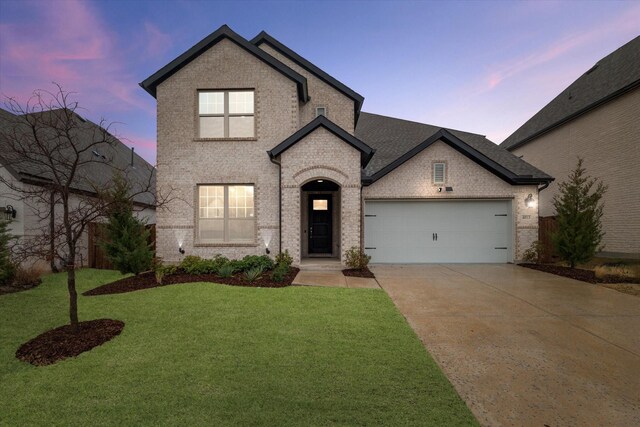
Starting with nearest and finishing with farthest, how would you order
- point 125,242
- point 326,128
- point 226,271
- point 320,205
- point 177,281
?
point 177,281, point 226,271, point 125,242, point 326,128, point 320,205

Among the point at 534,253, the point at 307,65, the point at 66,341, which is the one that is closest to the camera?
the point at 66,341

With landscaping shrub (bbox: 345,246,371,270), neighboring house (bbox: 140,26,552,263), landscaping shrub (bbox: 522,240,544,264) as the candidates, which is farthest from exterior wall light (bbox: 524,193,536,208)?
landscaping shrub (bbox: 345,246,371,270)

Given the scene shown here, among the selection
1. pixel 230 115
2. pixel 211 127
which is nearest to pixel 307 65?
pixel 230 115

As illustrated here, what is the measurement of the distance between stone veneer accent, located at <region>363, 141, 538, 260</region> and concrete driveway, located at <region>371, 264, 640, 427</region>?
421 centimetres

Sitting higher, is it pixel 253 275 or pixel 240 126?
pixel 240 126

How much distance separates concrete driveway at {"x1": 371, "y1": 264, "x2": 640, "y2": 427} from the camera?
2.83m

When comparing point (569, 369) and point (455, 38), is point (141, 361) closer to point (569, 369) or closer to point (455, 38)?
point (569, 369)

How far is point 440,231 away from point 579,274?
4.53 m

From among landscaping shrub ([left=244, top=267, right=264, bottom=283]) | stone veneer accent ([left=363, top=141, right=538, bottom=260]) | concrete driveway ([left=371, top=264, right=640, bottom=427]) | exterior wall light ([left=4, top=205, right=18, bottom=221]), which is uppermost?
stone veneer accent ([left=363, top=141, right=538, bottom=260])

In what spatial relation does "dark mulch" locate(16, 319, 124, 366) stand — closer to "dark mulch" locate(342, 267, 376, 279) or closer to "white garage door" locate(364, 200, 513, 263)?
"dark mulch" locate(342, 267, 376, 279)

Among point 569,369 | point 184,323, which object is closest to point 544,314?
point 569,369

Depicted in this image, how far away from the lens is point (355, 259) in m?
9.81

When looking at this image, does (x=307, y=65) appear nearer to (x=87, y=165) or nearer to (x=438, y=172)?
(x=438, y=172)

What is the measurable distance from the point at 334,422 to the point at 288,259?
755cm
